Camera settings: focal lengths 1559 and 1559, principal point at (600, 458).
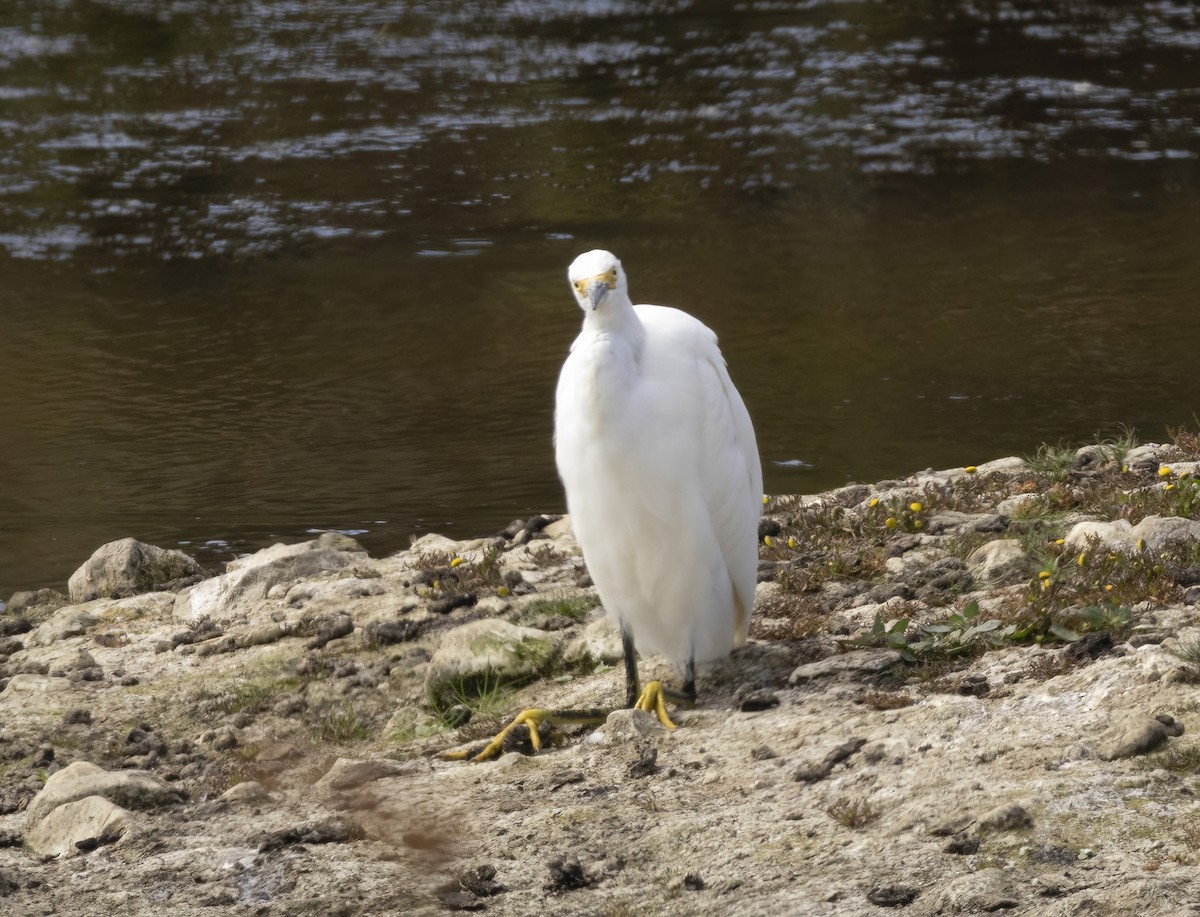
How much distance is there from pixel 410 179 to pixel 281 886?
13615 millimetres

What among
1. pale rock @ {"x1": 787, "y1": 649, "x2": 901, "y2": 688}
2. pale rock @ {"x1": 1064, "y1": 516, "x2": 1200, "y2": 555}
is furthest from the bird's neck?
pale rock @ {"x1": 1064, "y1": 516, "x2": 1200, "y2": 555}

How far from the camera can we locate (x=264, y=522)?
8.65 meters

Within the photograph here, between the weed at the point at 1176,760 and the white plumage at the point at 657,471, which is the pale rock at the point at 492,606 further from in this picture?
the weed at the point at 1176,760

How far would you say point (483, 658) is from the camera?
5539 millimetres

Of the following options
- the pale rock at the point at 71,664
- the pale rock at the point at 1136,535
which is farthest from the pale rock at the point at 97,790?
the pale rock at the point at 1136,535

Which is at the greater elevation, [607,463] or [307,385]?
[607,463]

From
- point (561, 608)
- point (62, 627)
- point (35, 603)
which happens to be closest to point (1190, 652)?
point (561, 608)

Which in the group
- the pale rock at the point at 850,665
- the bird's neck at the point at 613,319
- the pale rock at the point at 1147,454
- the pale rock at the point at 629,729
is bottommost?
the pale rock at the point at 1147,454

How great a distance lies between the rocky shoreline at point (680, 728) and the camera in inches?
144

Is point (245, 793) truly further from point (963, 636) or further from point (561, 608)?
point (963, 636)

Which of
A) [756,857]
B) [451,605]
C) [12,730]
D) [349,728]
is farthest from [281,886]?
[451,605]

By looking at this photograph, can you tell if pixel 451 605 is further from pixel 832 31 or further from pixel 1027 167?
pixel 832 31

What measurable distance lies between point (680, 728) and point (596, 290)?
4.49ft

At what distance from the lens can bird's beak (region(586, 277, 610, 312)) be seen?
15.0 ft
